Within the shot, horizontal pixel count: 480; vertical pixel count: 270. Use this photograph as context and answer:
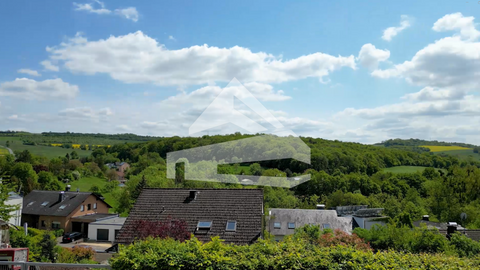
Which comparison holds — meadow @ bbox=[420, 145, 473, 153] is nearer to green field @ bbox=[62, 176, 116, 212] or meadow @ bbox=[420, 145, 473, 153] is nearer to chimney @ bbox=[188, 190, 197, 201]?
green field @ bbox=[62, 176, 116, 212]

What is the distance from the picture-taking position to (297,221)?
2592 cm

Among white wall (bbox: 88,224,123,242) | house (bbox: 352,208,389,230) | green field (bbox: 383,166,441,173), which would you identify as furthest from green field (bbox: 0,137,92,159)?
green field (bbox: 383,166,441,173)

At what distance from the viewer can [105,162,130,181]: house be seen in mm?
73188

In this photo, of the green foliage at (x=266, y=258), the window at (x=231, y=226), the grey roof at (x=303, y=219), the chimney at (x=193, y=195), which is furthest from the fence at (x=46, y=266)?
the grey roof at (x=303, y=219)

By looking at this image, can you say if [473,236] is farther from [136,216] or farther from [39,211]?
[39,211]

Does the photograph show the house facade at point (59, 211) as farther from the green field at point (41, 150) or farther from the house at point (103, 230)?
the green field at point (41, 150)

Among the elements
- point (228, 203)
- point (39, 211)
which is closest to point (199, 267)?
point (228, 203)

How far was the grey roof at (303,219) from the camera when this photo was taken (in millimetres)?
25188

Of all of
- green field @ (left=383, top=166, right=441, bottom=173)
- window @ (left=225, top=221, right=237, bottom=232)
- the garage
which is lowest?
the garage

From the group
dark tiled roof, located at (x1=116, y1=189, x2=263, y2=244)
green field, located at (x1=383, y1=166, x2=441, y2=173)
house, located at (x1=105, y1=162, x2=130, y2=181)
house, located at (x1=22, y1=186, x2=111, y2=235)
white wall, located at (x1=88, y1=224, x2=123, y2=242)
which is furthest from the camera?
house, located at (x1=105, y1=162, x2=130, y2=181)

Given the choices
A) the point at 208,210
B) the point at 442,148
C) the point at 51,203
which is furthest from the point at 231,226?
the point at 442,148

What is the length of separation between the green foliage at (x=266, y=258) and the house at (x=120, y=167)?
2773 inches

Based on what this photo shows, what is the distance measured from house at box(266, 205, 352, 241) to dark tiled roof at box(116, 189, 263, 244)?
32.3 feet

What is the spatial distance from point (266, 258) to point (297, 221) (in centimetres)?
2135
